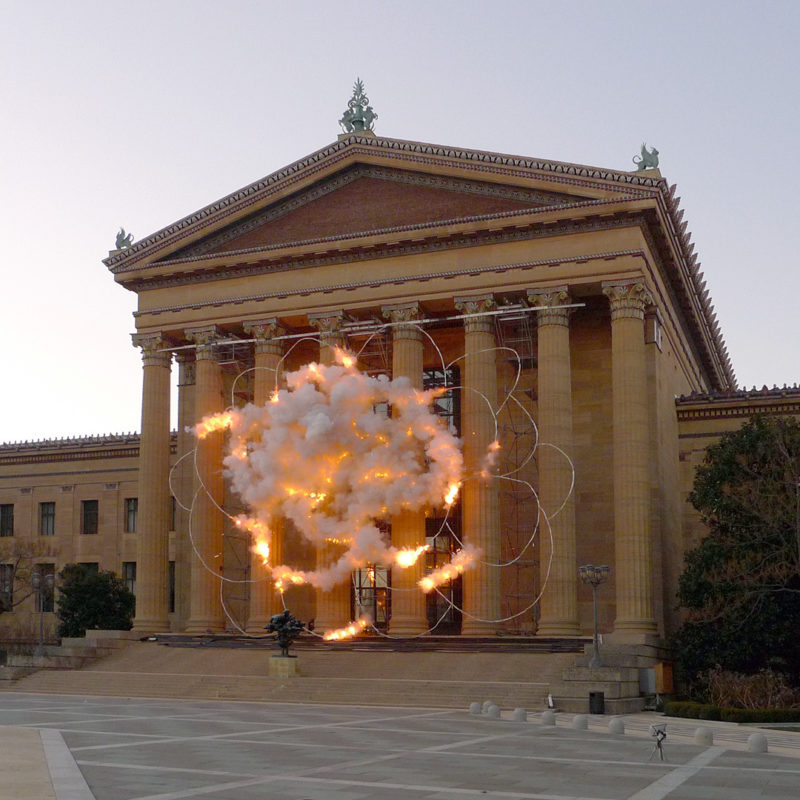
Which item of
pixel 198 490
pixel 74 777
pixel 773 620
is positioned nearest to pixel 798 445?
pixel 773 620

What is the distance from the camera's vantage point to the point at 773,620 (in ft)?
124

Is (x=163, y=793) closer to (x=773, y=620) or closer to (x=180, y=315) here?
(x=773, y=620)

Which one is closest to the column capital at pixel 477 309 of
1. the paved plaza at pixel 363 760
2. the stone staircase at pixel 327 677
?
the stone staircase at pixel 327 677

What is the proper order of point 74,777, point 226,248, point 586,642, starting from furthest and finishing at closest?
1. point 226,248
2. point 586,642
3. point 74,777

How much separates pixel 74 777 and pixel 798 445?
28198mm

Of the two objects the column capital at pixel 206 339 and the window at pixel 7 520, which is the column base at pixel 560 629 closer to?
the column capital at pixel 206 339

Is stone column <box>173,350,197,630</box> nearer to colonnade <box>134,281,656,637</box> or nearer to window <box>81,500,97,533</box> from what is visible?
colonnade <box>134,281,656,637</box>

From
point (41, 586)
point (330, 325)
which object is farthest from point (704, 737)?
point (41, 586)

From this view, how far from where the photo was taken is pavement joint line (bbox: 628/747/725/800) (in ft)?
55.6

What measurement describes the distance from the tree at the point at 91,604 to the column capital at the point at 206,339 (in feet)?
40.0

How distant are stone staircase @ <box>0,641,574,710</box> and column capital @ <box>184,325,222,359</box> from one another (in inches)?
497

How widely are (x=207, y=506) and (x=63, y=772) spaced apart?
3183 centimetres

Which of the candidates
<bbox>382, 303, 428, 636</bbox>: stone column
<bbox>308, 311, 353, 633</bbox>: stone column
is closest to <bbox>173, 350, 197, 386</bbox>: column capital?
<bbox>308, 311, 353, 633</bbox>: stone column

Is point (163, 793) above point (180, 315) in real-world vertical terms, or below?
below
